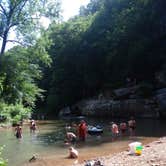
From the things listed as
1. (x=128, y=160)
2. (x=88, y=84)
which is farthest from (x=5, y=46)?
(x=88, y=84)

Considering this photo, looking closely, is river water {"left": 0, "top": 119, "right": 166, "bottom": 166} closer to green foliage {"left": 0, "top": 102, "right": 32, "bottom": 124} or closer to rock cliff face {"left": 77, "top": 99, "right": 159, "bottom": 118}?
green foliage {"left": 0, "top": 102, "right": 32, "bottom": 124}

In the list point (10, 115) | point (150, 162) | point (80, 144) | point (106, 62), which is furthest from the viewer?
point (106, 62)

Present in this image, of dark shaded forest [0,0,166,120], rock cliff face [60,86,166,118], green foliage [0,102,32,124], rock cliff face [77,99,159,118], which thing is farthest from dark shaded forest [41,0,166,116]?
green foliage [0,102,32,124]

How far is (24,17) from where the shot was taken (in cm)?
3869

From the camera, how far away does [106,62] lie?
7275 centimetres

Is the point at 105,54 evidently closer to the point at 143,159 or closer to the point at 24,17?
the point at 24,17

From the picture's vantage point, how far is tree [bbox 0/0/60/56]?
37.7m

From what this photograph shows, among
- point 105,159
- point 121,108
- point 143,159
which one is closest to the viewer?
point 143,159

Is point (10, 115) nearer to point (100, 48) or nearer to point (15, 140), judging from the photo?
point (15, 140)

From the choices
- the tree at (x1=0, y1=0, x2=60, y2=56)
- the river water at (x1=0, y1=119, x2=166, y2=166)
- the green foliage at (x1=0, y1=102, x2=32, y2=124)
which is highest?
the tree at (x1=0, y1=0, x2=60, y2=56)

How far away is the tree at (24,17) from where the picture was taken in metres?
37.7

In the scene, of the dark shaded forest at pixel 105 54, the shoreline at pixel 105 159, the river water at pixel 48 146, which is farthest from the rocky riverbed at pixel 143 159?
the dark shaded forest at pixel 105 54

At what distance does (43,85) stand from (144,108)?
115 ft

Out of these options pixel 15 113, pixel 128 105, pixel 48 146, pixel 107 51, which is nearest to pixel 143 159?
pixel 48 146
